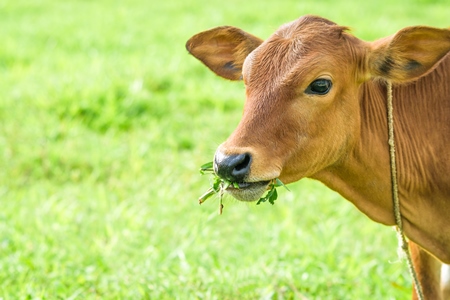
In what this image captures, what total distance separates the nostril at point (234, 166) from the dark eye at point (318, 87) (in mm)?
427

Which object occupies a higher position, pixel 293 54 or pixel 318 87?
pixel 293 54

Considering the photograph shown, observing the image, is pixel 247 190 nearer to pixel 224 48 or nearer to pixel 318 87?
pixel 318 87

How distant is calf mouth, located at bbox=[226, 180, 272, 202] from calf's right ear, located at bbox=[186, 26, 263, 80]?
3.26 ft

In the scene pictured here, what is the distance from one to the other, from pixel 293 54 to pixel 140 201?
2914mm

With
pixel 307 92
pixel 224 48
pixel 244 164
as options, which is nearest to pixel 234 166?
pixel 244 164

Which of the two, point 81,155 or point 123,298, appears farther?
point 81,155

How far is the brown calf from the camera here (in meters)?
3.23

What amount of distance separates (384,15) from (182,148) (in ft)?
19.0

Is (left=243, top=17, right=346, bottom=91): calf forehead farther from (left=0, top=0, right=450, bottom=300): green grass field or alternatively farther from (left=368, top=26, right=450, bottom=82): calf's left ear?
(left=0, top=0, right=450, bottom=300): green grass field

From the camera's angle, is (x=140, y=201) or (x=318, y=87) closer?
(x=318, y=87)

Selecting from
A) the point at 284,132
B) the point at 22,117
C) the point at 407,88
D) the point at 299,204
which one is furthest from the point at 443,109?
the point at 22,117

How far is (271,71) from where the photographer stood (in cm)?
333

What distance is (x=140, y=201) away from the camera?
19.7 ft

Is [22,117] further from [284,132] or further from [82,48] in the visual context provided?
[284,132]
